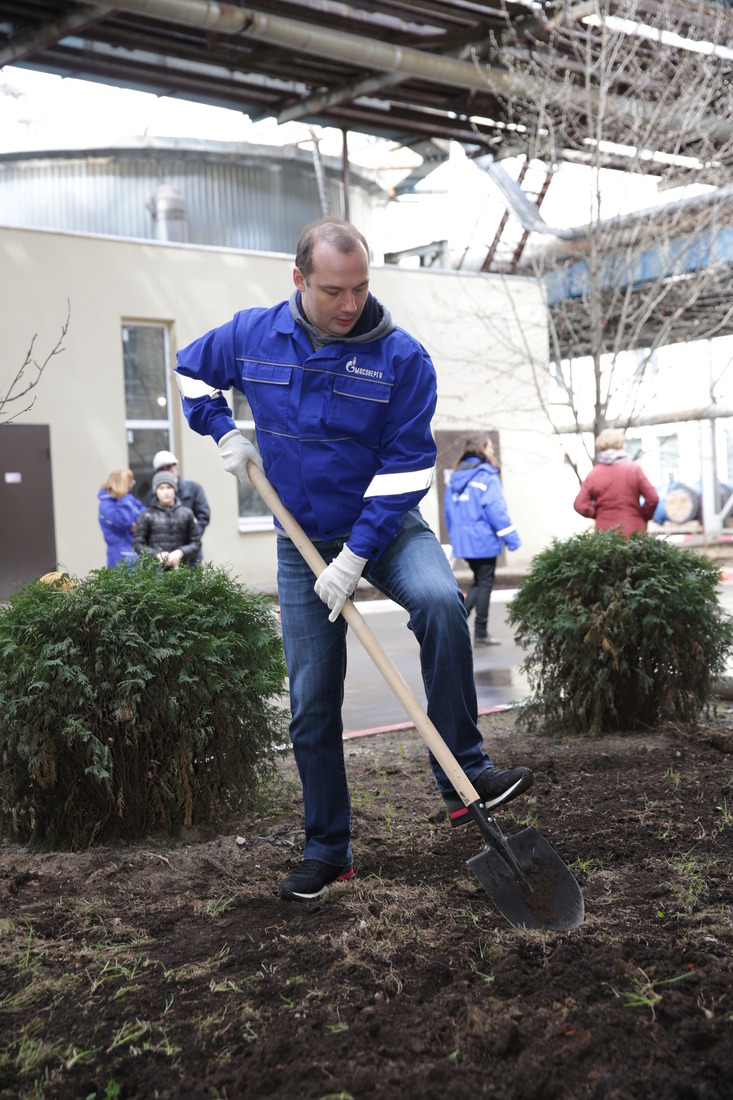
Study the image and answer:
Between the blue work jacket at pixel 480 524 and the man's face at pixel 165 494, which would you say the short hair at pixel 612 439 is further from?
the man's face at pixel 165 494

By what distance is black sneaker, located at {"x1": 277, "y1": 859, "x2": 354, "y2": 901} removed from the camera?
3408mm

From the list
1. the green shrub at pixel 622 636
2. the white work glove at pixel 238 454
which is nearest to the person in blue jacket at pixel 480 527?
the green shrub at pixel 622 636

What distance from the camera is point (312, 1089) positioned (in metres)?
2.20

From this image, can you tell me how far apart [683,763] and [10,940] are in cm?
301

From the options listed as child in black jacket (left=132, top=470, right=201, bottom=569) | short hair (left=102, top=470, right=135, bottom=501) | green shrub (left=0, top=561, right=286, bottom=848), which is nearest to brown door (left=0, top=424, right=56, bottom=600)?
short hair (left=102, top=470, right=135, bottom=501)

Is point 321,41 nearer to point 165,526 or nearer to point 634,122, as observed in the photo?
point 634,122

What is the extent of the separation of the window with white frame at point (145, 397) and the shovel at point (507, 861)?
41.9 feet

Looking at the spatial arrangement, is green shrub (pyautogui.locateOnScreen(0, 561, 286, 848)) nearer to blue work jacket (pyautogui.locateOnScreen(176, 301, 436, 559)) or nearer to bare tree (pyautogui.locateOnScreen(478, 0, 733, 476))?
blue work jacket (pyautogui.locateOnScreen(176, 301, 436, 559))

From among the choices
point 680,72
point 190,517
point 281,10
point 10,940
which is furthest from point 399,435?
point 281,10

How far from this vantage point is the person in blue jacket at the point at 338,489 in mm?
3404

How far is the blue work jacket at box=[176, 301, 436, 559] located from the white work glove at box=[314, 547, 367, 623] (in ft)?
0.13

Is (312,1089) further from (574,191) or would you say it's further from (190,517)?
(574,191)

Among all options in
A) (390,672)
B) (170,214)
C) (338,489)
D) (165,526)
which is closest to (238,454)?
(338,489)

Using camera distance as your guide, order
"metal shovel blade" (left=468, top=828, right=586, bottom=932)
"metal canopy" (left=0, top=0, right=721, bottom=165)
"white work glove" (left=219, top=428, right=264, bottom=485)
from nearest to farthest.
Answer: "metal shovel blade" (left=468, top=828, right=586, bottom=932) < "white work glove" (left=219, top=428, right=264, bottom=485) < "metal canopy" (left=0, top=0, right=721, bottom=165)
